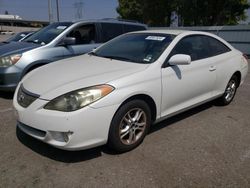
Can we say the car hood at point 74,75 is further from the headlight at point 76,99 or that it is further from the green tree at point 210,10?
the green tree at point 210,10

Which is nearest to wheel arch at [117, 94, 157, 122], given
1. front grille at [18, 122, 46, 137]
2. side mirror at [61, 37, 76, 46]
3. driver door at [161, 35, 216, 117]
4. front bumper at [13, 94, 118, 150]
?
driver door at [161, 35, 216, 117]

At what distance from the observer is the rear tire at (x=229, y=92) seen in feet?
17.0

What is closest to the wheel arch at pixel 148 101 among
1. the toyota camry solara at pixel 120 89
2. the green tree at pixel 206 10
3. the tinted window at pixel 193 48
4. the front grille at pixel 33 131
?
the toyota camry solara at pixel 120 89

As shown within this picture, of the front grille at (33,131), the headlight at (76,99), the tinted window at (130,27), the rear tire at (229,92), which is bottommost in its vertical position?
the rear tire at (229,92)

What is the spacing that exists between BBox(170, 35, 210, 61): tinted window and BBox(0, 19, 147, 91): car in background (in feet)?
8.31

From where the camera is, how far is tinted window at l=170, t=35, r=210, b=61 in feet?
13.0

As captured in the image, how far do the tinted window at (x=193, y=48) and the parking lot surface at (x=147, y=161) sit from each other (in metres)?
1.14

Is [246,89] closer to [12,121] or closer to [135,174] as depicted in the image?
[135,174]

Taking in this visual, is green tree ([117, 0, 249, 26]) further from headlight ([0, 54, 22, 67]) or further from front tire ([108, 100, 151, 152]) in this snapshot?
front tire ([108, 100, 151, 152])

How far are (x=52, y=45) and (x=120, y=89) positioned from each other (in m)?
3.08

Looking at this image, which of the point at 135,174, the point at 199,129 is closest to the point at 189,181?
the point at 135,174

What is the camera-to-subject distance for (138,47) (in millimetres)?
4043

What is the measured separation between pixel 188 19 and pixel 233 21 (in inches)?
240

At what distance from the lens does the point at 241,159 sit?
3.29 meters
